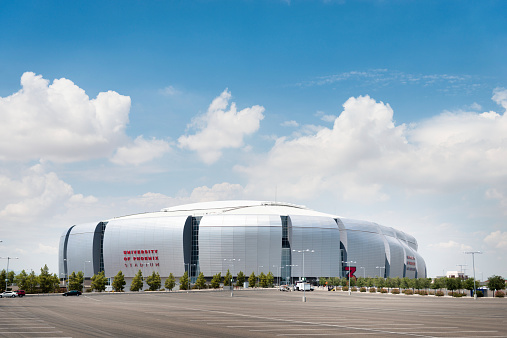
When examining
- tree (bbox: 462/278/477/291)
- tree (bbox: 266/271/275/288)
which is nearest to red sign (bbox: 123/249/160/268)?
tree (bbox: 266/271/275/288)

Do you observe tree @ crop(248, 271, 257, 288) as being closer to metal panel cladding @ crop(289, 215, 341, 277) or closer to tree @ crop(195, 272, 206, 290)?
tree @ crop(195, 272, 206, 290)

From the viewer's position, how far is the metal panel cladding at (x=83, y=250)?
7505 inches

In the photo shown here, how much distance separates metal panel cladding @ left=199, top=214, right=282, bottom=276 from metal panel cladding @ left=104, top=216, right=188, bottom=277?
869cm

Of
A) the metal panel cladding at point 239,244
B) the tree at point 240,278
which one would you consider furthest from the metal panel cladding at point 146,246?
the tree at point 240,278

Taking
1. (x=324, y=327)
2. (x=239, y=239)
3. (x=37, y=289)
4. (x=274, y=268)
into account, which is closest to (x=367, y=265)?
(x=274, y=268)

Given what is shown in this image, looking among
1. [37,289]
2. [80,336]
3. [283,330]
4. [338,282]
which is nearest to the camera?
[80,336]

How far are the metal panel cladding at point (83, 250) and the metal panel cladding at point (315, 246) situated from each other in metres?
76.4

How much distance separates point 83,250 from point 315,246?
88463 mm

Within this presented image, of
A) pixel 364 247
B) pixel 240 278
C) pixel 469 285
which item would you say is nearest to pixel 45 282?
pixel 240 278

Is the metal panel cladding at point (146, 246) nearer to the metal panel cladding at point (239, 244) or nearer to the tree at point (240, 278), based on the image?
the metal panel cladding at point (239, 244)

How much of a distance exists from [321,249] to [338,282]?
28445 millimetres

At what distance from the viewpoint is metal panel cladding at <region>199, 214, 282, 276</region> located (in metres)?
174

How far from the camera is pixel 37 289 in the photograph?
116938 mm

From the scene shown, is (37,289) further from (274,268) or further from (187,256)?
(274,268)
